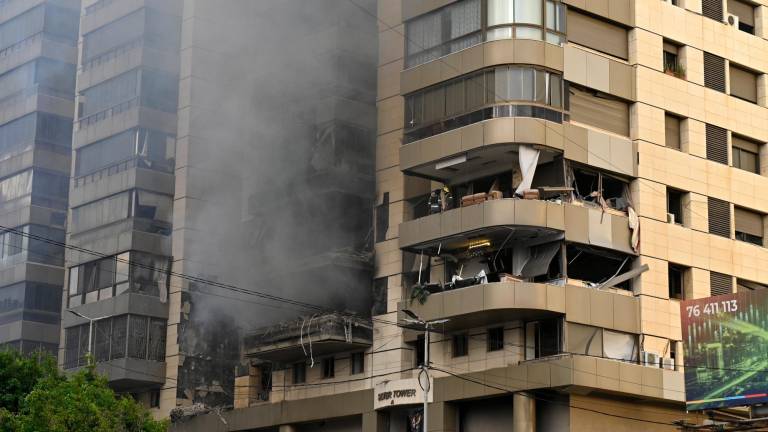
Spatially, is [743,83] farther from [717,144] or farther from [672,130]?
[672,130]

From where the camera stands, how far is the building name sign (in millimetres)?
54594

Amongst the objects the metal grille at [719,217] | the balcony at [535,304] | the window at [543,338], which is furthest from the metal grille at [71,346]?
the metal grille at [719,217]

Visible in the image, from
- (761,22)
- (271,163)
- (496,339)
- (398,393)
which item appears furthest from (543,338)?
(761,22)

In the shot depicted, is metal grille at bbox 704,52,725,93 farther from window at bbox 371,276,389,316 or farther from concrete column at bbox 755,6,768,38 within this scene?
window at bbox 371,276,389,316

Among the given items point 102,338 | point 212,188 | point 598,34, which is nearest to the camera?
point 598,34

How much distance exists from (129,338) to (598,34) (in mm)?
26287

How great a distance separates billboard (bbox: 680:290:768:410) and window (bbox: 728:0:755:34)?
678 inches

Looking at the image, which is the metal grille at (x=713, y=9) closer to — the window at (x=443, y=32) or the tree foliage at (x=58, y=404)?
the window at (x=443, y=32)

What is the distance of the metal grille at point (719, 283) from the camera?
55875 mm

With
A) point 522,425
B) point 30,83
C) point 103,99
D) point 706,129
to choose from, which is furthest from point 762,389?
point 30,83

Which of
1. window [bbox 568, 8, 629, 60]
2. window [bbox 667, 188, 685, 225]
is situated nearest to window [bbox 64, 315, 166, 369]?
window [bbox 568, 8, 629, 60]

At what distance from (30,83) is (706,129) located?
127 feet

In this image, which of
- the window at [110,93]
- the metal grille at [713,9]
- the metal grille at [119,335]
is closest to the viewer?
the metal grille at [713,9]

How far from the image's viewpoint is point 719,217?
187 ft
